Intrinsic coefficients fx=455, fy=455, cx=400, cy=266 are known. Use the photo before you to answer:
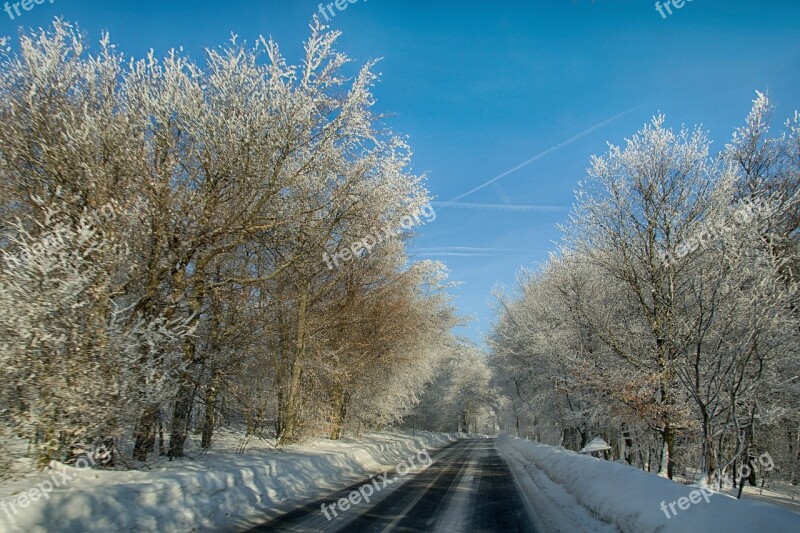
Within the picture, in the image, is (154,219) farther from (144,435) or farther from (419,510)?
(419,510)

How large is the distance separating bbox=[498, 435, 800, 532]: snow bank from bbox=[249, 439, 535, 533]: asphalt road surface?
4.44 ft

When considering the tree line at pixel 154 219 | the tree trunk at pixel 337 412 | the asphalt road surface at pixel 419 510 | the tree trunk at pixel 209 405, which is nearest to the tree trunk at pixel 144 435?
the tree line at pixel 154 219

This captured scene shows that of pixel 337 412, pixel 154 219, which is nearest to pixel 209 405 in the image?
pixel 154 219

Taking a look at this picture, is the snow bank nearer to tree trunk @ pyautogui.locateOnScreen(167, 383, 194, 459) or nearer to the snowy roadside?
the snowy roadside

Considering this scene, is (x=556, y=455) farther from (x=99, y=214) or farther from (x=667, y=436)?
(x=99, y=214)

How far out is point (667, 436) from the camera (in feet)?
44.7

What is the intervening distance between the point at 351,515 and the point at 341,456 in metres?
7.79

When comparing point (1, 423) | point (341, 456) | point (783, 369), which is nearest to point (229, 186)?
point (1, 423)

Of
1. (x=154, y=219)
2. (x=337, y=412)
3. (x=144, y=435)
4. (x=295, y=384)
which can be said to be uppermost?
(x=154, y=219)

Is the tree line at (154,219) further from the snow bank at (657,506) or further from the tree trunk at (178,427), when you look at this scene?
the snow bank at (657,506)

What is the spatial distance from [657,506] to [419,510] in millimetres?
4602

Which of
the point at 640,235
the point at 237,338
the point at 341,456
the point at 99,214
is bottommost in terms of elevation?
Answer: the point at 341,456

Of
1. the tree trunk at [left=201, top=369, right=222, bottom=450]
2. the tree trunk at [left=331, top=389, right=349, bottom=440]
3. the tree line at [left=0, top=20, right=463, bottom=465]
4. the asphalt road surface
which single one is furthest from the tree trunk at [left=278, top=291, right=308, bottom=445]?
the tree trunk at [left=331, top=389, right=349, bottom=440]

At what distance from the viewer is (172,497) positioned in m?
6.85
